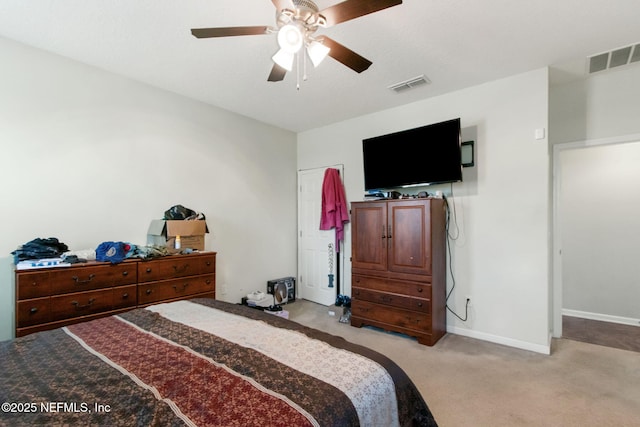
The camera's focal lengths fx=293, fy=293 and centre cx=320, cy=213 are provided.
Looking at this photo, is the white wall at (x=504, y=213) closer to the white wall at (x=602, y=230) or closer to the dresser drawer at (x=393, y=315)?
the dresser drawer at (x=393, y=315)

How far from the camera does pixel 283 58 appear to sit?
1.80 m

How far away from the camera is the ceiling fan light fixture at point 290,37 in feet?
5.34

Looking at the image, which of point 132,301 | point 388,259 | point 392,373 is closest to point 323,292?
point 388,259

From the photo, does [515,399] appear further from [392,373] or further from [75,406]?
[75,406]

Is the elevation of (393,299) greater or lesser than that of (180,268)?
lesser

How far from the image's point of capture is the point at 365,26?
2.24 m

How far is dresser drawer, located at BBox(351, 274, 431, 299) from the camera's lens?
120 inches

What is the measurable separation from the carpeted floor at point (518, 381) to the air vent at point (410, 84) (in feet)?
9.11

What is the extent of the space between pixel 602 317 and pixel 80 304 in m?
5.78

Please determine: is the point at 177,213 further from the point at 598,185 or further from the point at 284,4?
the point at 598,185

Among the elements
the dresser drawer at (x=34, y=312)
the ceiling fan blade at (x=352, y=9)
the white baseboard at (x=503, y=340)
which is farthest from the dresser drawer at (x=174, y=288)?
the white baseboard at (x=503, y=340)

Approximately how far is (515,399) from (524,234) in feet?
5.16

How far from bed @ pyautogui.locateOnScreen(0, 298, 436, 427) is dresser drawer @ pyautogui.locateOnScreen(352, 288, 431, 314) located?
181 cm

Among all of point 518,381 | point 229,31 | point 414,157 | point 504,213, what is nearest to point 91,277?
point 229,31
